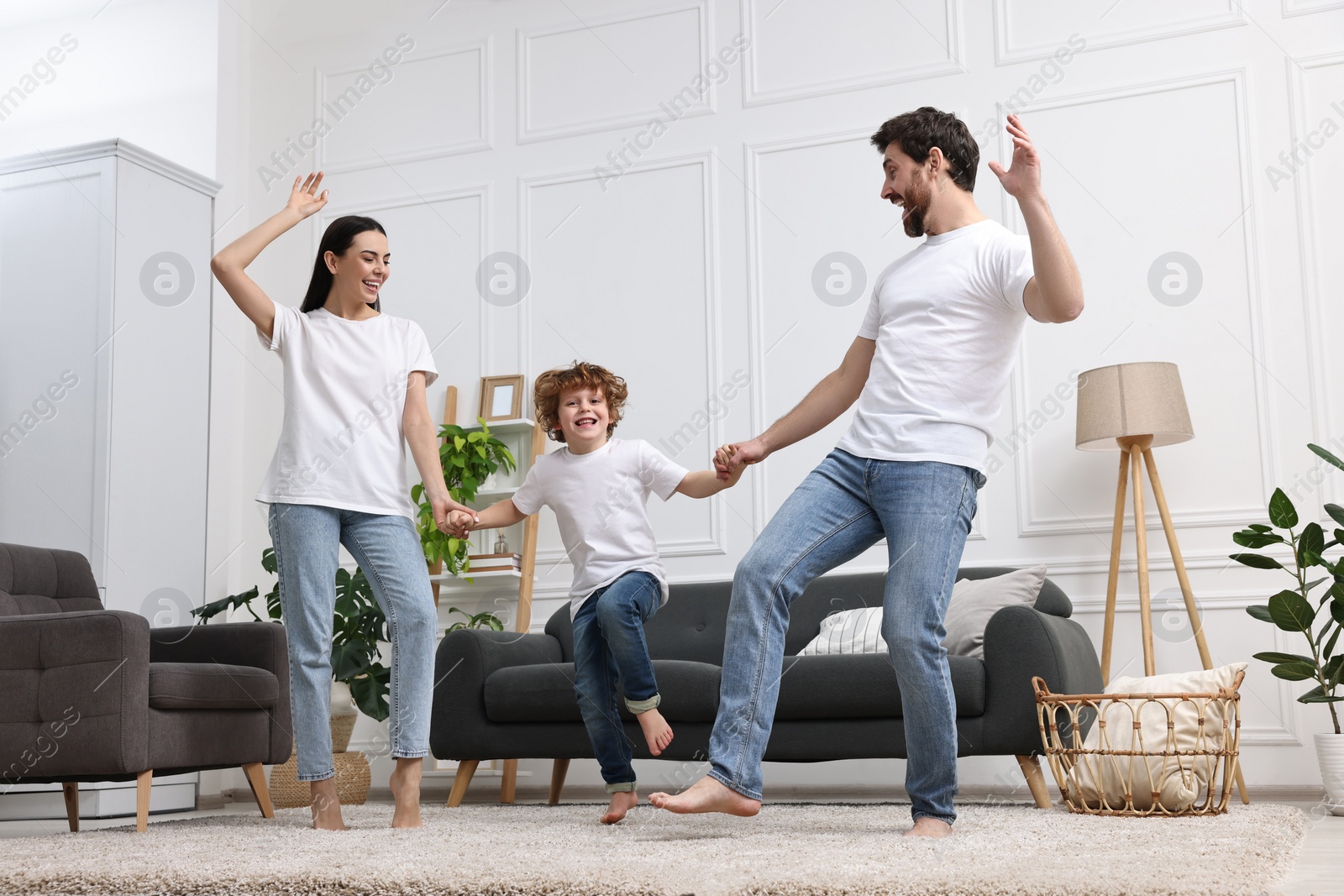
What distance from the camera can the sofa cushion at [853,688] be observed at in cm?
312

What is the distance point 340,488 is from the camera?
8.26 feet

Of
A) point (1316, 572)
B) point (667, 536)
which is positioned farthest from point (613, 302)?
point (1316, 572)

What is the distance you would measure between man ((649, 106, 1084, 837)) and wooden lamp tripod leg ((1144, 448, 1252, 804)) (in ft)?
5.73

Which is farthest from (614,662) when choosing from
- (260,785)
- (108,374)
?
(108,374)

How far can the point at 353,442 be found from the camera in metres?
2.56

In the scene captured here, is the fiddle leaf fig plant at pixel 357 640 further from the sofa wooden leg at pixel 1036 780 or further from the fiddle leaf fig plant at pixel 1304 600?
the fiddle leaf fig plant at pixel 1304 600

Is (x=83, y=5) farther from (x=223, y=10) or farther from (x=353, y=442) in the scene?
(x=353, y=442)

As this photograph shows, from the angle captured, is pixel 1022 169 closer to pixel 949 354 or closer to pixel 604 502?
pixel 949 354

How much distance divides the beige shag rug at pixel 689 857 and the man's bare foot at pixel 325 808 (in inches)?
1.8

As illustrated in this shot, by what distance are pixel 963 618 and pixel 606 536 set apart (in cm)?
115

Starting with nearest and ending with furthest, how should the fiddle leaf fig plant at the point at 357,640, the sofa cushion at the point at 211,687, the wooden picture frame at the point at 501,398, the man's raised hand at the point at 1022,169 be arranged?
the man's raised hand at the point at 1022,169 < the sofa cushion at the point at 211,687 < the fiddle leaf fig plant at the point at 357,640 < the wooden picture frame at the point at 501,398

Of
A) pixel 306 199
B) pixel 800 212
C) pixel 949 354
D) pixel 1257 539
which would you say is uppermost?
pixel 800 212

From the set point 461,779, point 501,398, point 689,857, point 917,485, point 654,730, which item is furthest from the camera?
point 501,398

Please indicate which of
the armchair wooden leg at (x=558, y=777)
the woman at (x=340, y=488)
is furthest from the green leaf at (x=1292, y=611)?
the woman at (x=340, y=488)
